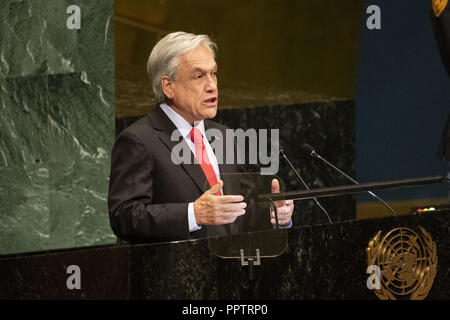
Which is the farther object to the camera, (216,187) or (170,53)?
(170,53)

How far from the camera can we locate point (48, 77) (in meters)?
5.29

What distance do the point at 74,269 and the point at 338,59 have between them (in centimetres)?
300

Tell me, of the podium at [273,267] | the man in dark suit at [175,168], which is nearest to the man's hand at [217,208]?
the man in dark suit at [175,168]

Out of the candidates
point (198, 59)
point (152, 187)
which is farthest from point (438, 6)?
point (152, 187)

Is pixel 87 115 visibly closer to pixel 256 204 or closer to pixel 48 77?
pixel 48 77

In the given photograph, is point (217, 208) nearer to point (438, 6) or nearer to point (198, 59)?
point (198, 59)

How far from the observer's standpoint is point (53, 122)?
530 cm

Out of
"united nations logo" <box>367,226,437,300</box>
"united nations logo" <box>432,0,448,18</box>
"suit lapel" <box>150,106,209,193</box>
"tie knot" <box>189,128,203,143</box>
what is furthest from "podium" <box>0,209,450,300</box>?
"united nations logo" <box>432,0,448,18</box>

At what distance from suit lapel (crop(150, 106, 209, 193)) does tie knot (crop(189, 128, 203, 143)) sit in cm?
6

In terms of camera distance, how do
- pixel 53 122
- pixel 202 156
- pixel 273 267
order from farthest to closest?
pixel 53 122, pixel 202 156, pixel 273 267

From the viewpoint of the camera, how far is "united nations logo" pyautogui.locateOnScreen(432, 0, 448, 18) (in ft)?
15.6

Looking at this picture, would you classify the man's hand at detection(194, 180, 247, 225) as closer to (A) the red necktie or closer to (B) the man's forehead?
(A) the red necktie

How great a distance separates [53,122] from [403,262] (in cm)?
274
